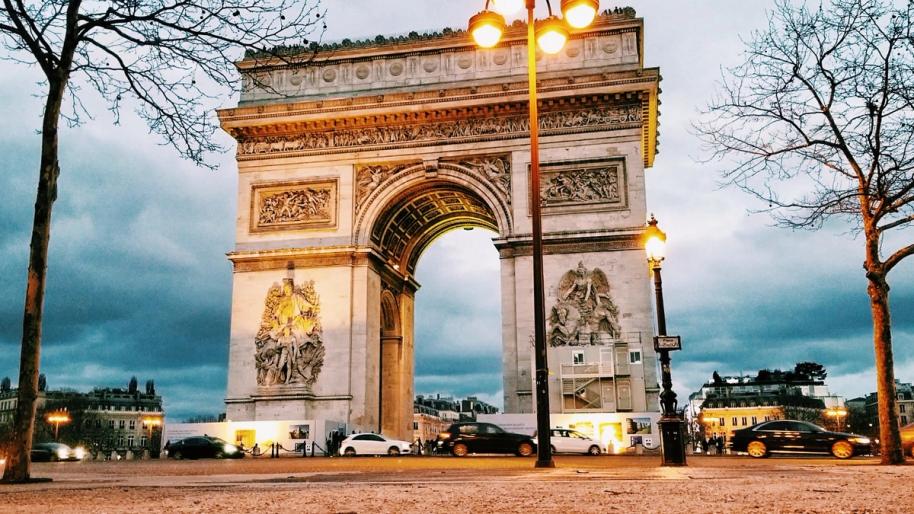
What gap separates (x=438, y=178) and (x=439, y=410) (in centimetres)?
9459

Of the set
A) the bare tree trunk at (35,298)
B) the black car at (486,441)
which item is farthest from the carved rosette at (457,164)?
the bare tree trunk at (35,298)

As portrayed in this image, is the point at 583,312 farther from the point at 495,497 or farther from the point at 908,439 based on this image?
the point at 495,497

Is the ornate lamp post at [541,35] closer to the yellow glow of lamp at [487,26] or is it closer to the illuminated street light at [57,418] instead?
the yellow glow of lamp at [487,26]

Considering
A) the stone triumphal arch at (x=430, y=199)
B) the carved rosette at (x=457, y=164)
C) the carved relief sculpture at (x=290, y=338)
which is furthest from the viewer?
the carved rosette at (x=457, y=164)

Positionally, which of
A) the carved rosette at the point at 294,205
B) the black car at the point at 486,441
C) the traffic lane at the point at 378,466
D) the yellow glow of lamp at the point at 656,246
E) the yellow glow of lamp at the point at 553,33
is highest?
the carved rosette at the point at 294,205

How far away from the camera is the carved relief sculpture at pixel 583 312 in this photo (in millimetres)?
28406

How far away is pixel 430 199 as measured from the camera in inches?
1336

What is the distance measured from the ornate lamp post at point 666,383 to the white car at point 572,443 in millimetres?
10441

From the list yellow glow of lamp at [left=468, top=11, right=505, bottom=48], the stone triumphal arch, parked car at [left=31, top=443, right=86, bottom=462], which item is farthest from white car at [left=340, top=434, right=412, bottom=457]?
yellow glow of lamp at [left=468, top=11, right=505, bottom=48]

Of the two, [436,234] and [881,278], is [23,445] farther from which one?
[436,234]

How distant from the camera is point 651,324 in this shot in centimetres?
2823

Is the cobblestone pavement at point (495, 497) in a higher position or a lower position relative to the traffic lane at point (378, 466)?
higher

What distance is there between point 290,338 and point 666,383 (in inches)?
713

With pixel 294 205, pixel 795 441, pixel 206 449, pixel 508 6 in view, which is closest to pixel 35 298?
pixel 508 6
